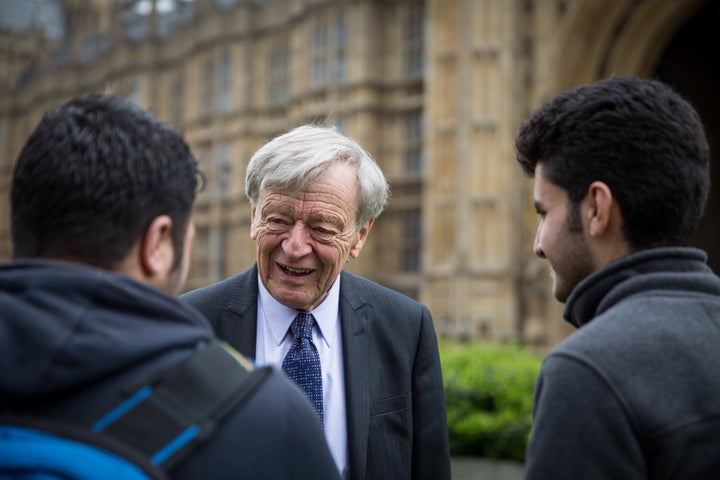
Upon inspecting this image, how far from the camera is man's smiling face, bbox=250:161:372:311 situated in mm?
2582

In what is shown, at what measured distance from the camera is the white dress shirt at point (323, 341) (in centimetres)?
248

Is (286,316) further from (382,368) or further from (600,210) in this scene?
(600,210)

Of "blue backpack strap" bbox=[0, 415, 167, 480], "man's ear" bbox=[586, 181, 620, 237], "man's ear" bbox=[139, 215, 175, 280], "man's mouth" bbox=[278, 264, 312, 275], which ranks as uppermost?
"man's ear" bbox=[586, 181, 620, 237]

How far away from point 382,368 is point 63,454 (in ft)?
4.86

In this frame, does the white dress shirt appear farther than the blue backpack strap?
Yes

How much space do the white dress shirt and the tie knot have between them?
0.02 meters

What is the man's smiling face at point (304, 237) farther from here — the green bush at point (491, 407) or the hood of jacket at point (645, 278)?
the green bush at point (491, 407)

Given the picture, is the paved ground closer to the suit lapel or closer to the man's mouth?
the suit lapel

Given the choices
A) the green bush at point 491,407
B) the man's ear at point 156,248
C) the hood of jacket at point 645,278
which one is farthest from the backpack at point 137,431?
the green bush at point 491,407

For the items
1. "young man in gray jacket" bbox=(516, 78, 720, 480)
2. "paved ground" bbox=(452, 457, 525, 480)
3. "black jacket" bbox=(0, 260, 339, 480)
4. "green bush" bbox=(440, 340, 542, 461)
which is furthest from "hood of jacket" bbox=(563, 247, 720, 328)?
"green bush" bbox=(440, 340, 542, 461)

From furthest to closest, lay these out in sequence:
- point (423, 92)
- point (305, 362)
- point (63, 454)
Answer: point (423, 92)
point (305, 362)
point (63, 454)

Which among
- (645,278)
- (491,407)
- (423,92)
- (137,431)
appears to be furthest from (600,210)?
(423,92)

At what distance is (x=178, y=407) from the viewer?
1.25 meters

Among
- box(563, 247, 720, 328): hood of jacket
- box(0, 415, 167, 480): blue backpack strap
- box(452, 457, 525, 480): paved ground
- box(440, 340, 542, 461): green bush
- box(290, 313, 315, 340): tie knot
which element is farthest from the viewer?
box(440, 340, 542, 461): green bush
